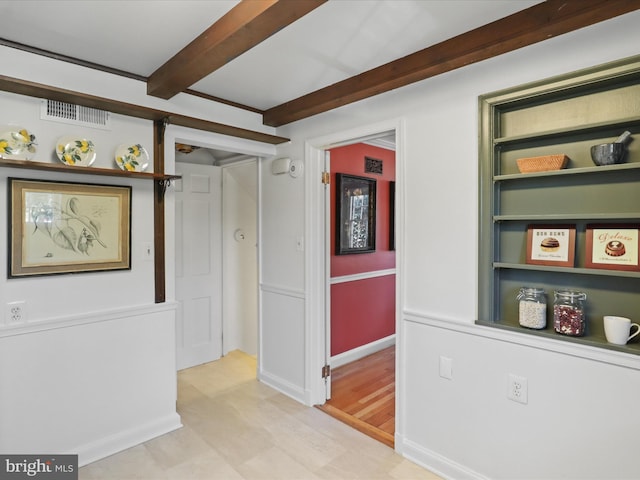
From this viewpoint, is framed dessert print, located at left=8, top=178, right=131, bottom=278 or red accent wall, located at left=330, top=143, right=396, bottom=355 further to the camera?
red accent wall, located at left=330, top=143, right=396, bottom=355

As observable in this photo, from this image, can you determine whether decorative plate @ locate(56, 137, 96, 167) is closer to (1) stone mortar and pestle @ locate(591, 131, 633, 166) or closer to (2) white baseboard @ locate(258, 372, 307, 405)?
(2) white baseboard @ locate(258, 372, 307, 405)

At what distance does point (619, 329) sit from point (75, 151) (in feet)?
8.97

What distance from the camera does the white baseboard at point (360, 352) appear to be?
367 cm

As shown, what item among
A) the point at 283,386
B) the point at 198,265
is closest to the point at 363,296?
the point at 283,386

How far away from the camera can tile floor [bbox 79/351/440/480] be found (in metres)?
2.10

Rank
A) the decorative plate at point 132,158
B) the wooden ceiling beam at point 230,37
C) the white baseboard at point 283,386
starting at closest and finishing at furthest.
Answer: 1. the wooden ceiling beam at point 230,37
2. the decorative plate at point 132,158
3. the white baseboard at point 283,386

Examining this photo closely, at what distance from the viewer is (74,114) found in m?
2.13

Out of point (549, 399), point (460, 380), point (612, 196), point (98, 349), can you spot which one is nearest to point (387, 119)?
point (612, 196)

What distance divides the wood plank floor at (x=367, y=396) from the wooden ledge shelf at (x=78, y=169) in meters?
2.04

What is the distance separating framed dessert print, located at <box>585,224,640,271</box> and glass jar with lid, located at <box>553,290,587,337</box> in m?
0.15

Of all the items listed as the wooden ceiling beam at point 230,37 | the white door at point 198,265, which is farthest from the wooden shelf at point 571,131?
the white door at point 198,265

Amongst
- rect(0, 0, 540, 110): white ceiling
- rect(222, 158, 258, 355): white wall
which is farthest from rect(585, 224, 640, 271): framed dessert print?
rect(222, 158, 258, 355): white wall

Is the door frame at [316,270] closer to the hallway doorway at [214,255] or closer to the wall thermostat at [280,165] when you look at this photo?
the wall thermostat at [280,165]

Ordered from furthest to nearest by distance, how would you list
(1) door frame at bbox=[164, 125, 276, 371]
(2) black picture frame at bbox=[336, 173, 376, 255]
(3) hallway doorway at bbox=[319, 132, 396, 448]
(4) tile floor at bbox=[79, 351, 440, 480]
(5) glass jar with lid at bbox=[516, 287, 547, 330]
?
(2) black picture frame at bbox=[336, 173, 376, 255] → (3) hallway doorway at bbox=[319, 132, 396, 448] → (1) door frame at bbox=[164, 125, 276, 371] → (4) tile floor at bbox=[79, 351, 440, 480] → (5) glass jar with lid at bbox=[516, 287, 547, 330]
